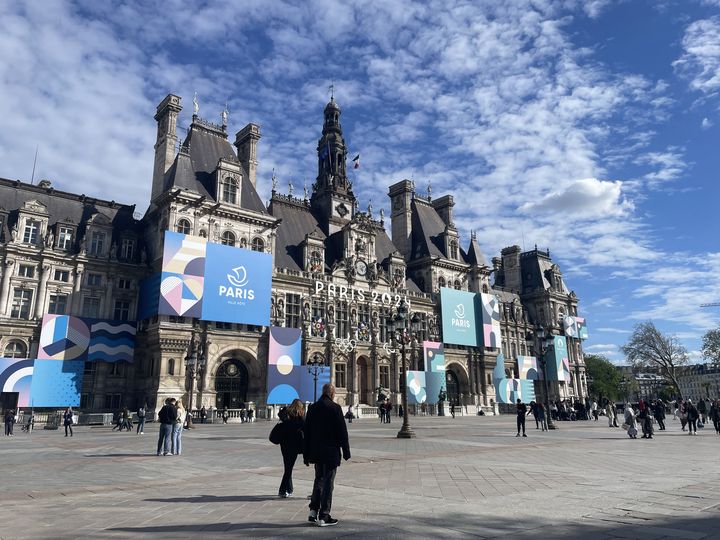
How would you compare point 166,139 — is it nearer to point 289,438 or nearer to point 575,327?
point 289,438

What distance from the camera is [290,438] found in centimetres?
944

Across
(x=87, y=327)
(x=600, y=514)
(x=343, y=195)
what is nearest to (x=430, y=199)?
(x=343, y=195)

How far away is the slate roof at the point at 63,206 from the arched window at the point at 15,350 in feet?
28.5

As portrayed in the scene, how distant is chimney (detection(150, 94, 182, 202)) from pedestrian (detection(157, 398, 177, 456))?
128 ft

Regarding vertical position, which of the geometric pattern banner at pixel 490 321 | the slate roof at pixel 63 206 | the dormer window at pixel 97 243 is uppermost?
the slate roof at pixel 63 206

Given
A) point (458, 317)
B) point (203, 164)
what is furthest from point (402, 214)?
point (203, 164)

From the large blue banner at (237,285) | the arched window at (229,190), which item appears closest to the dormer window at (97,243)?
the large blue banner at (237,285)

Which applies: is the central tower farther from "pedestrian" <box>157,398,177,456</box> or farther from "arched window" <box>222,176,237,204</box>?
"pedestrian" <box>157,398,177,456</box>

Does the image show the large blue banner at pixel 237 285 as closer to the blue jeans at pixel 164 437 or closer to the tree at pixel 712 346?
the blue jeans at pixel 164 437

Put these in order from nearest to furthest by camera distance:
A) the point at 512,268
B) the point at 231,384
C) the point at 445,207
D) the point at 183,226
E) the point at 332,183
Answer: the point at 183,226, the point at 231,384, the point at 332,183, the point at 445,207, the point at 512,268

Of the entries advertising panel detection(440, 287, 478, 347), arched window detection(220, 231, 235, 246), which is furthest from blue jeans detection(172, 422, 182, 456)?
advertising panel detection(440, 287, 478, 347)

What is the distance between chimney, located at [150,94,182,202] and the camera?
170ft

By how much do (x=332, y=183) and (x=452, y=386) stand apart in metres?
30.5

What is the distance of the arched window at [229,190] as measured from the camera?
51.2 metres
